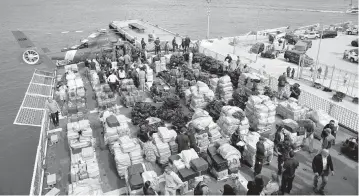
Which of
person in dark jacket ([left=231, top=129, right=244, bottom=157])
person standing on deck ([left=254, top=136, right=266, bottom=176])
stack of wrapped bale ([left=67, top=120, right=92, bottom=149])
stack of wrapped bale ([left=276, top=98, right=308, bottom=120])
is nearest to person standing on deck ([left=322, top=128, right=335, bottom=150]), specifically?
person standing on deck ([left=254, top=136, right=266, bottom=176])

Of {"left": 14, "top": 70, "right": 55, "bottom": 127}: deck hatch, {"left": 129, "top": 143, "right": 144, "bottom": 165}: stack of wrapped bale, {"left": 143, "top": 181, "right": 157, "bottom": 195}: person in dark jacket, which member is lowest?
{"left": 14, "top": 70, "right": 55, "bottom": 127}: deck hatch

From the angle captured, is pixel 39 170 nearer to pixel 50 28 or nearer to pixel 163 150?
pixel 163 150

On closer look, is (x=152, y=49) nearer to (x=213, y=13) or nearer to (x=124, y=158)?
(x=124, y=158)

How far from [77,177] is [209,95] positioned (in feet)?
24.9

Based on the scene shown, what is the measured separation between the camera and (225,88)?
15.2 metres

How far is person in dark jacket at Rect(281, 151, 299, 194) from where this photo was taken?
831cm

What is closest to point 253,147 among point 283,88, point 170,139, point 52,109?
point 170,139

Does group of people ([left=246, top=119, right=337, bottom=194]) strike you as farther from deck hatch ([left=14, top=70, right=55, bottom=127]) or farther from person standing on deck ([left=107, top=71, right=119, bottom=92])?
deck hatch ([left=14, top=70, right=55, bottom=127])

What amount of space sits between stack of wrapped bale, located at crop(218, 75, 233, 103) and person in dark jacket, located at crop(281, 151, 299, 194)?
6832mm

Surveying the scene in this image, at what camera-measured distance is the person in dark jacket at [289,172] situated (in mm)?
8312

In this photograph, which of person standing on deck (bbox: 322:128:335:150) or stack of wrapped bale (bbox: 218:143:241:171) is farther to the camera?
stack of wrapped bale (bbox: 218:143:241:171)

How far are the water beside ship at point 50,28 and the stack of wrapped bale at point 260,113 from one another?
40.1ft

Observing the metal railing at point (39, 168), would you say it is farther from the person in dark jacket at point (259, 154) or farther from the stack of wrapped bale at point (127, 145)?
the person in dark jacket at point (259, 154)

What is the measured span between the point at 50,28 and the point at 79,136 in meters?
44.6
